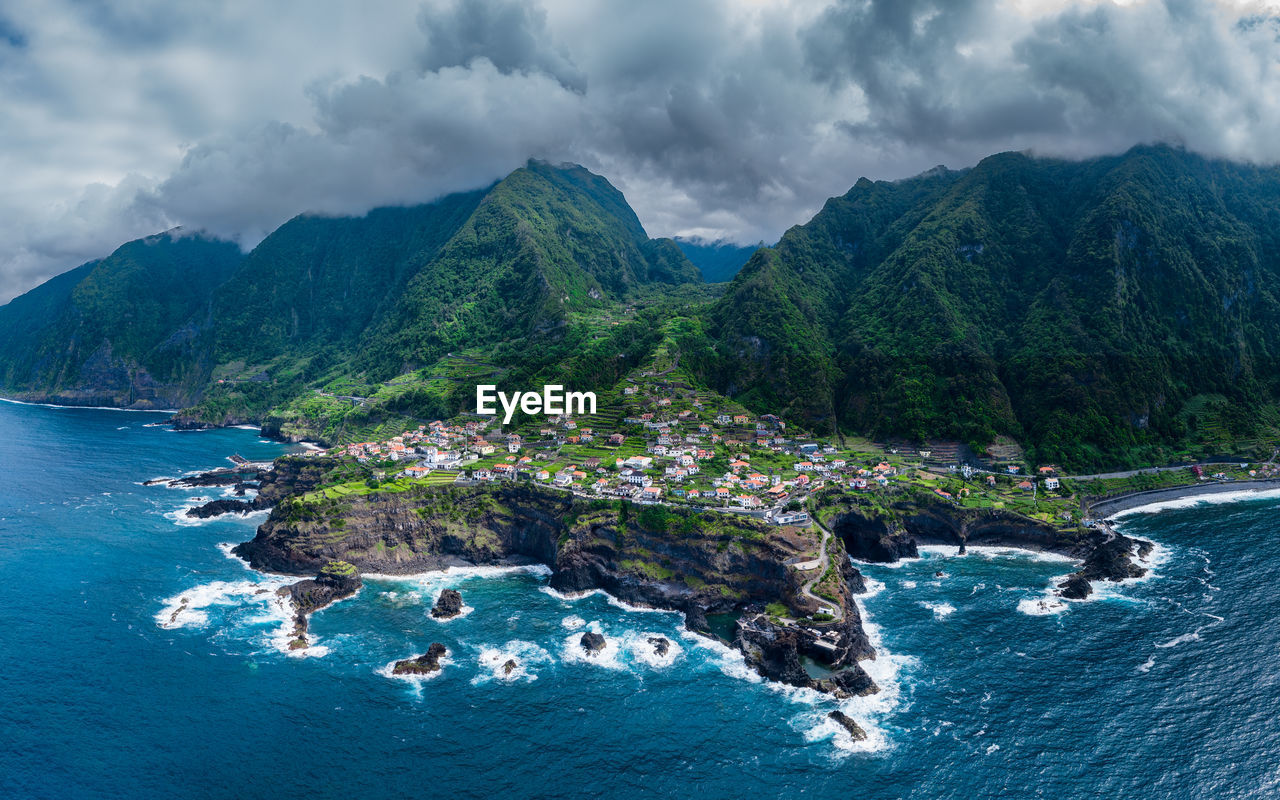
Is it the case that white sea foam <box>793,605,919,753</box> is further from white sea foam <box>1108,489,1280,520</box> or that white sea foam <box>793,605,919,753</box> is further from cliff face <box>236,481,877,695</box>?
white sea foam <box>1108,489,1280,520</box>

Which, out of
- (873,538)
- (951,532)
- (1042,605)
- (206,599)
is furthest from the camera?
(951,532)

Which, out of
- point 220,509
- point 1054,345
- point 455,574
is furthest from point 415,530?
point 1054,345

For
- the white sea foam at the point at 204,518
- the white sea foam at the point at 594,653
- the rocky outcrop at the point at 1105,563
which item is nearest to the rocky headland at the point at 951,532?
the rocky outcrop at the point at 1105,563

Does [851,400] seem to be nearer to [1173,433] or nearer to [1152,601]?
[1173,433]

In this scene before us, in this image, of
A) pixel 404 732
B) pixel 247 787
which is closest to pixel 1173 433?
pixel 404 732

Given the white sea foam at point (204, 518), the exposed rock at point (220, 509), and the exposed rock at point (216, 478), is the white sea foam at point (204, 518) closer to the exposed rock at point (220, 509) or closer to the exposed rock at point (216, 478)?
the exposed rock at point (220, 509)

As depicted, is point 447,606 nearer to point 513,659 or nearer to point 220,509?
point 513,659

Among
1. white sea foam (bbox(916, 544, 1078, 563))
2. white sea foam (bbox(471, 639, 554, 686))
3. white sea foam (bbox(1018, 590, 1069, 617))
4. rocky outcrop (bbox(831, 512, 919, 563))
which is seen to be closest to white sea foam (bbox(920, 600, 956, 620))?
white sea foam (bbox(1018, 590, 1069, 617))
